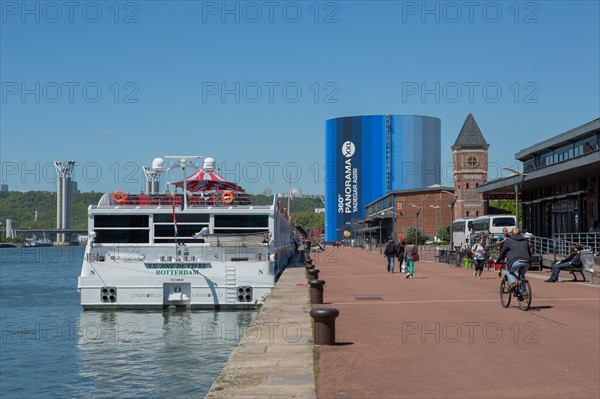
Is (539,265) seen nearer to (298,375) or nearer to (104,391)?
(104,391)

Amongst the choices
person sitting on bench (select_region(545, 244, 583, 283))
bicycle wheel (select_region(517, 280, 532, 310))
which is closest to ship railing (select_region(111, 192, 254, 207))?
person sitting on bench (select_region(545, 244, 583, 283))

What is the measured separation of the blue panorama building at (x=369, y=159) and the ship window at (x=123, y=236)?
15383 cm

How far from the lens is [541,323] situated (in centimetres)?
1420

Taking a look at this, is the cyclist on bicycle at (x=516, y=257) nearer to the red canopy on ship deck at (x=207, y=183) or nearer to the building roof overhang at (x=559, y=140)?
the red canopy on ship deck at (x=207, y=183)

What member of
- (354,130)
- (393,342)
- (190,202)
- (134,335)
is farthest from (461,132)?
(393,342)

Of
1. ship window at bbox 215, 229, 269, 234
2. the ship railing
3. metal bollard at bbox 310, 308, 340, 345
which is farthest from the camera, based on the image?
the ship railing

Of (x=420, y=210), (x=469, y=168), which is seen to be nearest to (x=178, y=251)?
(x=469, y=168)

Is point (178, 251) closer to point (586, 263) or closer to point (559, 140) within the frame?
point (586, 263)

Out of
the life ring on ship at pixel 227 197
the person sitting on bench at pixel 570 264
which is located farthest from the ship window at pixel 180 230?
the person sitting on bench at pixel 570 264

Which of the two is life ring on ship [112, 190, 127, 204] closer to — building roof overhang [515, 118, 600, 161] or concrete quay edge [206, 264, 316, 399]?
concrete quay edge [206, 264, 316, 399]

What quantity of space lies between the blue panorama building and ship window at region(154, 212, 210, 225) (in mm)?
153137

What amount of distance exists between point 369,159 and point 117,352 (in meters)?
165

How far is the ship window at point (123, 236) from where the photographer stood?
2904 centimetres

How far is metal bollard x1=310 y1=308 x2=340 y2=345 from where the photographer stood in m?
11.6
